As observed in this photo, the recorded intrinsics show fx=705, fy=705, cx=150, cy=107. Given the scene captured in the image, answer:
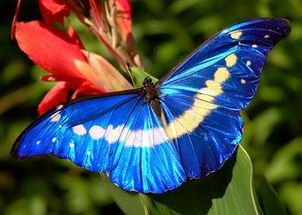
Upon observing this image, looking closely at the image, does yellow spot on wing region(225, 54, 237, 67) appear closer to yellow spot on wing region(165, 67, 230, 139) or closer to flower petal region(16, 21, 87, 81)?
yellow spot on wing region(165, 67, 230, 139)

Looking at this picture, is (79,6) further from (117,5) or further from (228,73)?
(228,73)

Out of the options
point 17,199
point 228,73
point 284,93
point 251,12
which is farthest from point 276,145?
point 228,73

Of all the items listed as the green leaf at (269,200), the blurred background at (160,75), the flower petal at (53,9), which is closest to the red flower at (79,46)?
the flower petal at (53,9)

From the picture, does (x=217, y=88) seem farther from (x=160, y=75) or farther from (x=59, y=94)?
Answer: (x=160, y=75)

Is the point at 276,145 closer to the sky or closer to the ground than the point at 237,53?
closer to the ground

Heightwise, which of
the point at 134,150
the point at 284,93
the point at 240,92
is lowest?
the point at 284,93
